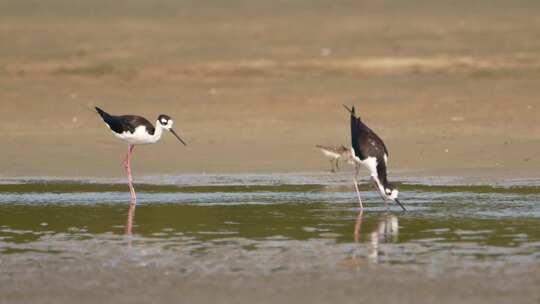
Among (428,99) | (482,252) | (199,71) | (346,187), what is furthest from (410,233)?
(199,71)

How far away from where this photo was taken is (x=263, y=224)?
1158cm

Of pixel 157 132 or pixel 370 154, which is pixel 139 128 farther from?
pixel 370 154

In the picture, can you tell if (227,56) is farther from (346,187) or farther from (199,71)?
(346,187)

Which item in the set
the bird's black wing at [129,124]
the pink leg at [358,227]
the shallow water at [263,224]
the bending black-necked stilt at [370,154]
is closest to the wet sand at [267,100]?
the shallow water at [263,224]

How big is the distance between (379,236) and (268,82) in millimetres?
12681

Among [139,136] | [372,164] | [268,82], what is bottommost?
[372,164]

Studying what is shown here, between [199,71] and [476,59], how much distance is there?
545cm

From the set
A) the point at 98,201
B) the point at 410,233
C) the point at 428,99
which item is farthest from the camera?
the point at 428,99

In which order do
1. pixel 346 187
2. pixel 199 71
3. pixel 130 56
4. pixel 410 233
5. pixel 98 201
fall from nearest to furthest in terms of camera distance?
pixel 410 233
pixel 98 201
pixel 346 187
pixel 199 71
pixel 130 56

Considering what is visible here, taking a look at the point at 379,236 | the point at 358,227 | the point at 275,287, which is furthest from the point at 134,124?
the point at 275,287

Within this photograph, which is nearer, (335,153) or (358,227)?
(358,227)

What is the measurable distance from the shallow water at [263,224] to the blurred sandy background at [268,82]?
4.77 feet

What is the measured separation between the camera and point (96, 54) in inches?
1065

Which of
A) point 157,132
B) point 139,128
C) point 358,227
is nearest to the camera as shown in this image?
point 358,227
